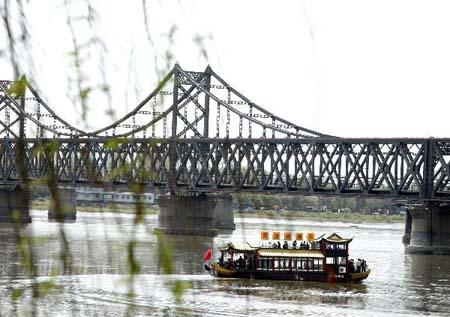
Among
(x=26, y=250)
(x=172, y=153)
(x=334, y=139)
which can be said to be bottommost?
(x=26, y=250)

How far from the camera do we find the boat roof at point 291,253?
63678 mm

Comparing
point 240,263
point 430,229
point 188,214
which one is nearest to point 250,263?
point 240,263

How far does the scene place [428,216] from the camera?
3472 inches

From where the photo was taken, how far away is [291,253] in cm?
6425

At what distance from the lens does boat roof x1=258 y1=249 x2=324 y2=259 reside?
209 feet

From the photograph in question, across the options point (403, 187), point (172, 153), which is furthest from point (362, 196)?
point (172, 153)

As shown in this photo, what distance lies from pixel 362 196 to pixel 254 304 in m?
48.8

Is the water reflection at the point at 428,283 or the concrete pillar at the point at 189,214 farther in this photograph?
the concrete pillar at the point at 189,214

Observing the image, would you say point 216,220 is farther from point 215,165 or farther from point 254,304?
point 254,304

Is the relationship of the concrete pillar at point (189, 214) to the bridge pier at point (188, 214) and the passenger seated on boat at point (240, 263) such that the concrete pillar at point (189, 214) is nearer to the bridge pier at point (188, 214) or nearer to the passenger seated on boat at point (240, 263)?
A: the bridge pier at point (188, 214)

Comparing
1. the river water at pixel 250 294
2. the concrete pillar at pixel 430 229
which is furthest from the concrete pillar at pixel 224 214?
the river water at pixel 250 294

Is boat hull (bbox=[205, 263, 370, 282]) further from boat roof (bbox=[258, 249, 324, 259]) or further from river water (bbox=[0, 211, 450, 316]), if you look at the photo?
boat roof (bbox=[258, 249, 324, 259])

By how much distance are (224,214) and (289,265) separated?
70.1 metres

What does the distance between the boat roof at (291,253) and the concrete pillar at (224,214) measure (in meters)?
65.2
